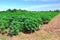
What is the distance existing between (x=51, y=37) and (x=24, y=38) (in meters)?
1.95

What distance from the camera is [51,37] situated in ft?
47.3

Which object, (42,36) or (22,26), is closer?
(42,36)

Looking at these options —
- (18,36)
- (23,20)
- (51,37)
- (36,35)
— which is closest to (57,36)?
(51,37)

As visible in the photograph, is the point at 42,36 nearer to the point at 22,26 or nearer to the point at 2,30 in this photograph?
the point at 22,26

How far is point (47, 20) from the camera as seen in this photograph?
933 inches

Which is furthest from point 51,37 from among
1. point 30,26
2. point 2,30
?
point 2,30

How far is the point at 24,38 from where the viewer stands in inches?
573

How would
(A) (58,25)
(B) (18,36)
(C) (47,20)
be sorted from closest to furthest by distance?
(B) (18,36)
(A) (58,25)
(C) (47,20)

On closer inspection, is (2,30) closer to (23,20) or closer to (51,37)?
(23,20)

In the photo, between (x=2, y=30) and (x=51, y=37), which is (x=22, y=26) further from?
(x=51, y=37)

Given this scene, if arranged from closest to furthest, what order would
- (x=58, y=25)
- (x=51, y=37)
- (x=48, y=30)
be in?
(x=51, y=37) < (x=48, y=30) < (x=58, y=25)

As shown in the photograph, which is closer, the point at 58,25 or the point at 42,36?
the point at 42,36

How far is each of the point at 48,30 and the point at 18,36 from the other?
2.68 meters

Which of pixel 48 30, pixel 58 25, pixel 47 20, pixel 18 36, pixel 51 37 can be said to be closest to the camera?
pixel 51 37
